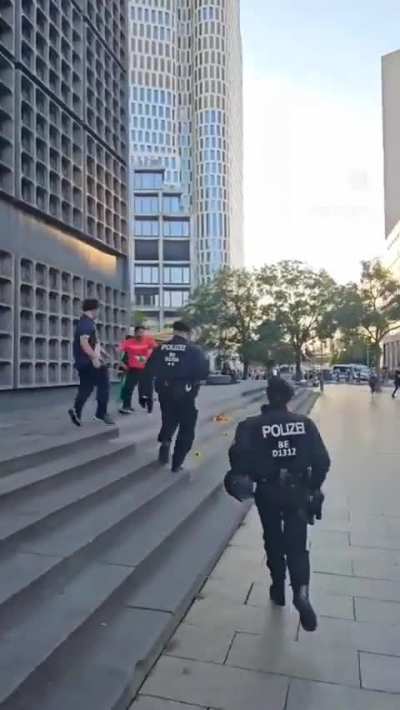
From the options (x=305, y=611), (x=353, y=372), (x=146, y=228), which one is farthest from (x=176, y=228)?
(x=305, y=611)

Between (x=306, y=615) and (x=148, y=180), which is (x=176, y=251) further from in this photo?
(x=306, y=615)

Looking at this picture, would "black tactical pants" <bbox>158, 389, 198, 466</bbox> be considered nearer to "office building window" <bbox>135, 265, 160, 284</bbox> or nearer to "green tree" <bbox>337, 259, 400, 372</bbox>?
"green tree" <bbox>337, 259, 400, 372</bbox>

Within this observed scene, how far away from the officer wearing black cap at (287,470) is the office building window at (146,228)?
77.1 metres

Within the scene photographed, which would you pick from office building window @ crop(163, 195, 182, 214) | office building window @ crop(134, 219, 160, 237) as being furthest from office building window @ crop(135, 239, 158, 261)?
office building window @ crop(163, 195, 182, 214)

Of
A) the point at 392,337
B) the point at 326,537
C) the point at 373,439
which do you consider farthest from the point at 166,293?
the point at 326,537

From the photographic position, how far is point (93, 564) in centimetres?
372

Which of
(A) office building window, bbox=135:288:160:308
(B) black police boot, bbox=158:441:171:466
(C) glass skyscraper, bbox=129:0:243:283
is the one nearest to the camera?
(B) black police boot, bbox=158:441:171:466

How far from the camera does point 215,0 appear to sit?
118375mm

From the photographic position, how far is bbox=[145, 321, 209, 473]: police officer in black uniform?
5770mm

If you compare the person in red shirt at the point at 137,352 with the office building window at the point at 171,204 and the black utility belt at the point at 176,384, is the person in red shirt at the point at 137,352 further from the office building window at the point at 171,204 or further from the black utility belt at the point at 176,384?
the office building window at the point at 171,204

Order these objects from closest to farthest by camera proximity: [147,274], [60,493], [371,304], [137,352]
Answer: [60,493] < [137,352] < [371,304] < [147,274]

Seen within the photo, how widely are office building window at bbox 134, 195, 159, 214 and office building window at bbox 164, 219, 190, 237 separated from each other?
224cm

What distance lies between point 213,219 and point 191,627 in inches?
4451

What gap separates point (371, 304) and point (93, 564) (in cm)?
3877
